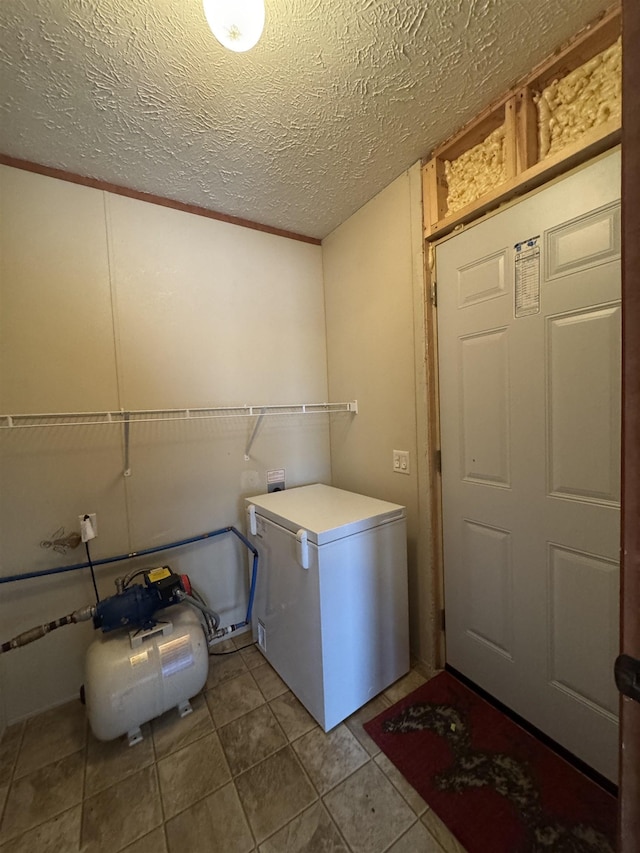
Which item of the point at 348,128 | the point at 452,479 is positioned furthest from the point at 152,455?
the point at 348,128

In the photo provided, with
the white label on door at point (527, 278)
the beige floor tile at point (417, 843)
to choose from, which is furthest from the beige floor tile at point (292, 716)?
the white label on door at point (527, 278)

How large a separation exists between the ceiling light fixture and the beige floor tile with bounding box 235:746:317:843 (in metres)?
2.40

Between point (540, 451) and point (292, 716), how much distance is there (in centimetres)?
160

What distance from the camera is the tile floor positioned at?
3.53 feet

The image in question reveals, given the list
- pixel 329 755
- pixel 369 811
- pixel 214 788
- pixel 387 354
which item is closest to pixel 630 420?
pixel 387 354

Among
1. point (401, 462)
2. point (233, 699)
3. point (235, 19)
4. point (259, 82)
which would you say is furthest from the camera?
point (401, 462)

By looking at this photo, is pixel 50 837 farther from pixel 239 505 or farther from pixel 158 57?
pixel 158 57

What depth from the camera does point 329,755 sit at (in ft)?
4.36

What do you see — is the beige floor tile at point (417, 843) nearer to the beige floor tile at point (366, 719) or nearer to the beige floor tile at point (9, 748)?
the beige floor tile at point (366, 719)

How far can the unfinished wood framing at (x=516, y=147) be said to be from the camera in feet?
3.49

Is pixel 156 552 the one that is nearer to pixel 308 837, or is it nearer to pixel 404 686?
pixel 308 837

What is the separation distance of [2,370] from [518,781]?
8.69 feet

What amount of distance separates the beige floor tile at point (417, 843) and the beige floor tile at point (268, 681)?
2.42ft

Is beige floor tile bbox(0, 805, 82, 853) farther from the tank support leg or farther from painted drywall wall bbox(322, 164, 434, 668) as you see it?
painted drywall wall bbox(322, 164, 434, 668)
